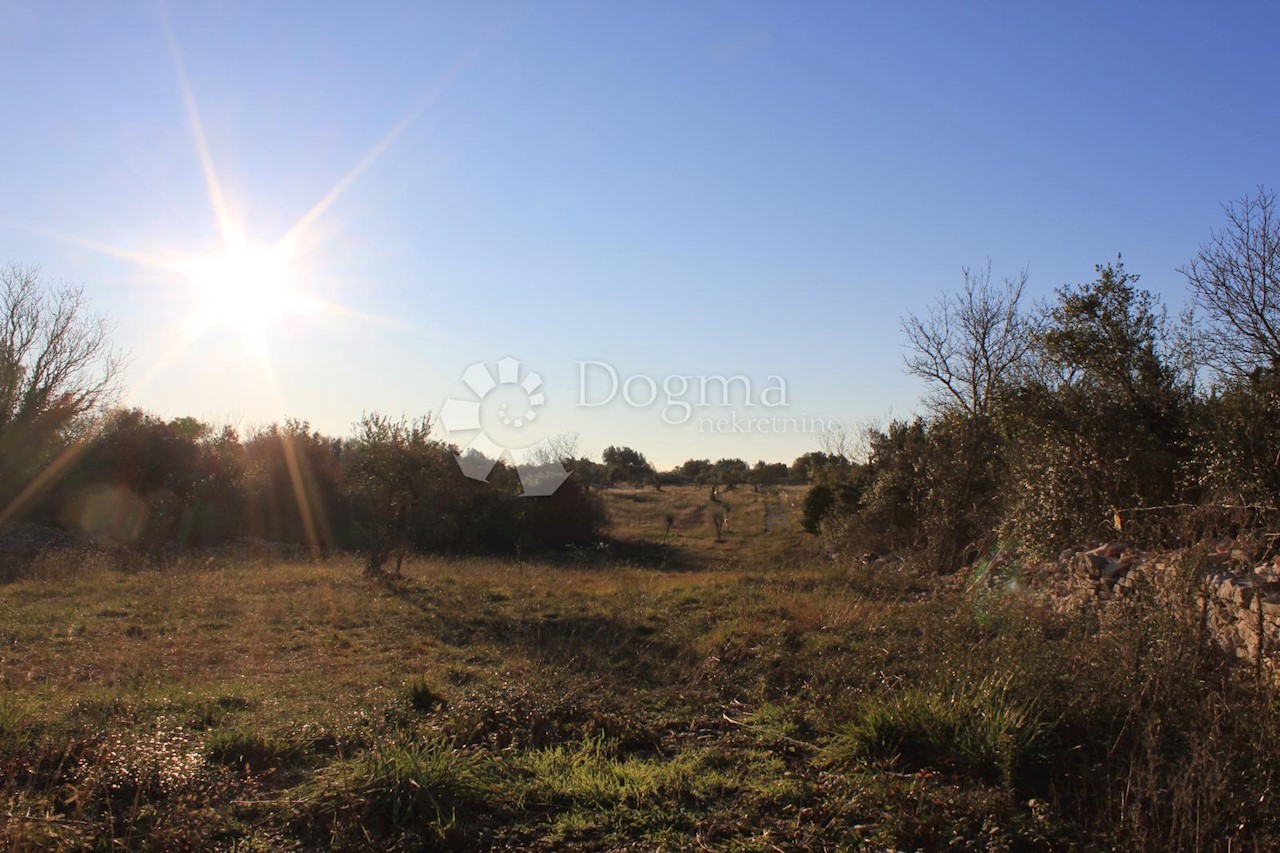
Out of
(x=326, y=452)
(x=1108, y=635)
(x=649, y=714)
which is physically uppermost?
(x=326, y=452)

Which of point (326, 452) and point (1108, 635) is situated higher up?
point (326, 452)

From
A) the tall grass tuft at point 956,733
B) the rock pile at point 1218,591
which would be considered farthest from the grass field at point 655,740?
the rock pile at point 1218,591

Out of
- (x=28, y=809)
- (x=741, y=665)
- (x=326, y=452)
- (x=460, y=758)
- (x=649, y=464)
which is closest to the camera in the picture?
(x=28, y=809)

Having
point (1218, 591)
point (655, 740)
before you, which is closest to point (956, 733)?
point (655, 740)

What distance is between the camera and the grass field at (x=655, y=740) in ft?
12.4

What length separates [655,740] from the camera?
5359mm

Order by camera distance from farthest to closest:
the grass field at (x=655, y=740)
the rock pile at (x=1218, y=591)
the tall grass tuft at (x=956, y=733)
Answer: the rock pile at (x=1218, y=591) → the tall grass tuft at (x=956, y=733) → the grass field at (x=655, y=740)

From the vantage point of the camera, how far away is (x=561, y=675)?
23.5 feet

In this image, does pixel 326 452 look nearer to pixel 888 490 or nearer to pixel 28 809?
pixel 888 490

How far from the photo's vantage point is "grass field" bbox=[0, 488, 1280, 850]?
3.78 meters

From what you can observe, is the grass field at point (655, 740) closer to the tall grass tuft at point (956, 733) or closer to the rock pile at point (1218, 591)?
the tall grass tuft at point (956, 733)

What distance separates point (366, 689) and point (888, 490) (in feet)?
52.7

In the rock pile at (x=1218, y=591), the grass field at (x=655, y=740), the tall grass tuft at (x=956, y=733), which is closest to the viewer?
the grass field at (x=655, y=740)

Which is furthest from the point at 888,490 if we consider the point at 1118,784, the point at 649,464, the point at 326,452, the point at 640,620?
the point at 649,464
